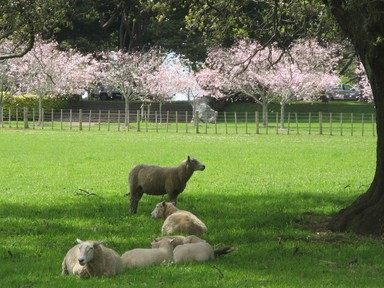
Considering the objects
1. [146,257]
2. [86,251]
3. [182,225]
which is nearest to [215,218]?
[182,225]

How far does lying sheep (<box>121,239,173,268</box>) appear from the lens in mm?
9148

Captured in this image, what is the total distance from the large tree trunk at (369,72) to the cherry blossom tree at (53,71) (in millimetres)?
46166

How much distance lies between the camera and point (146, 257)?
9.18 m

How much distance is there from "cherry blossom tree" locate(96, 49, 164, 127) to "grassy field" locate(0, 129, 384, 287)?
116 feet

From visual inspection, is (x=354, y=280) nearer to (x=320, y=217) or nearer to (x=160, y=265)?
(x=160, y=265)

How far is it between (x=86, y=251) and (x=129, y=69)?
5606cm

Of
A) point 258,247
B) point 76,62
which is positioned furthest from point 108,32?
point 258,247

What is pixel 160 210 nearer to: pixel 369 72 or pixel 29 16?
pixel 369 72

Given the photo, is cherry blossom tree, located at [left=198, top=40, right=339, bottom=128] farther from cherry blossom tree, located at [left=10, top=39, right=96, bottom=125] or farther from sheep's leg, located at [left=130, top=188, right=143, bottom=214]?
sheep's leg, located at [left=130, top=188, right=143, bottom=214]

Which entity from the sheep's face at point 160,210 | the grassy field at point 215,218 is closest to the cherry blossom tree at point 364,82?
the grassy field at point 215,218

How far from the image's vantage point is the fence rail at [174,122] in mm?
53125

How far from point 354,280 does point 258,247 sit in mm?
2231

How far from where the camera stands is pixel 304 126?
58688mm

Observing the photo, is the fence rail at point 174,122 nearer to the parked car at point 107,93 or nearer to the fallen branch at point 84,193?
the parked car at point 107,93
